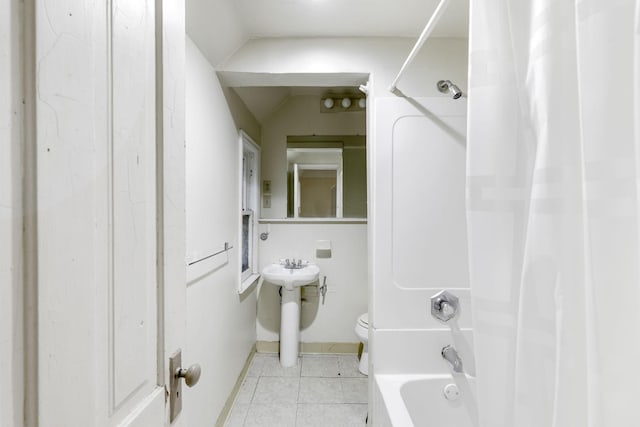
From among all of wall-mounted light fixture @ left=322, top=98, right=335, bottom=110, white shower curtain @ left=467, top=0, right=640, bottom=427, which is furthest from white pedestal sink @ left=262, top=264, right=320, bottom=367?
white shower curtain @ left=467, top=0, right=640, bottom=427

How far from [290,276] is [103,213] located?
6.23 ft

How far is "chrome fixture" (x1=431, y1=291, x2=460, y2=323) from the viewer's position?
1388mm

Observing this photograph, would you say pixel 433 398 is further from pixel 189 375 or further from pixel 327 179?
pixel 327 179

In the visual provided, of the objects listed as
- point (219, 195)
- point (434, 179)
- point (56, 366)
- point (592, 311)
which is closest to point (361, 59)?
point (434, 179)

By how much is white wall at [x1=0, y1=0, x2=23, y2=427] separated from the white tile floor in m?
1.84

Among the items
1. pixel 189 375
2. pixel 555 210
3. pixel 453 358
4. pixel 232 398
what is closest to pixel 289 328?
pixel 232 398

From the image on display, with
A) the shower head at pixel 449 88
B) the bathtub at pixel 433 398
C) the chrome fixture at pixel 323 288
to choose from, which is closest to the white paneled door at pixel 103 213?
the bathtub at pixel 433 398

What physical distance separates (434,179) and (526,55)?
1064 millimetres

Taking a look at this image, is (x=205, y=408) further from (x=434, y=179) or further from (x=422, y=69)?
(x=422, y=69)

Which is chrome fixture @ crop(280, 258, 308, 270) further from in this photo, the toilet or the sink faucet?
the toilet

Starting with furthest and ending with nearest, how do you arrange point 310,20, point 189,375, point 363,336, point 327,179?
point 327,179 < point 363,336 < point 310,20 < point 189,375

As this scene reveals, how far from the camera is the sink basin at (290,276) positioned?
2.28 m

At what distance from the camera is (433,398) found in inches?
57.4
